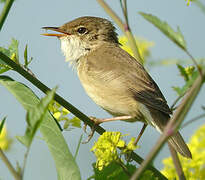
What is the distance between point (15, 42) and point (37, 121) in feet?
4.50

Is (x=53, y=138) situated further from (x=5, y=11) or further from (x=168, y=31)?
(x=168, y=31)

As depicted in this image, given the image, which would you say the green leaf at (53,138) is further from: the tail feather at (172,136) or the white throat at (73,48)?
the white throat at (73,48)

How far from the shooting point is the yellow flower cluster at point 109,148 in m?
1.59

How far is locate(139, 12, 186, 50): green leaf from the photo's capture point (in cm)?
118

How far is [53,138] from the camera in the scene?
1.74 m

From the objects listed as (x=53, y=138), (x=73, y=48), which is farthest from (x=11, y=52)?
(x=73, y=48)

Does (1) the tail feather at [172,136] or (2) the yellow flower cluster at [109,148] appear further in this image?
(1) the tail feather at [172,136]

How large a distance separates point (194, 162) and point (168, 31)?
4.31 feet

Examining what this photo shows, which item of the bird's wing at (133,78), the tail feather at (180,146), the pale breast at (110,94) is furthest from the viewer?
the pale breast at (110,94)

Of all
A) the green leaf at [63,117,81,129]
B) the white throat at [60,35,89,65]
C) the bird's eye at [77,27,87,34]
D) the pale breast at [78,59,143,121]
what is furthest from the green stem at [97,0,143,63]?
the bird's eye at [77,27,87,34]

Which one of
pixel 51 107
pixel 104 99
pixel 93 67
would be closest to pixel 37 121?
pixel 51 107

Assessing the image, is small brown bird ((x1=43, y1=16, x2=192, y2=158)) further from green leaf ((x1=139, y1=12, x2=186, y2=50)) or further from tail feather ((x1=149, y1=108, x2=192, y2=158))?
green leaf ((x1=139, y1=12, x2=186, y2=50))

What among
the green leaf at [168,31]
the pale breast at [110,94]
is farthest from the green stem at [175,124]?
the pale breast at [110,94]

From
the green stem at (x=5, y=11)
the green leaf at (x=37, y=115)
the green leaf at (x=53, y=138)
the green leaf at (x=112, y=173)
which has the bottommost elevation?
the green leaf at (x=112, y=173)
